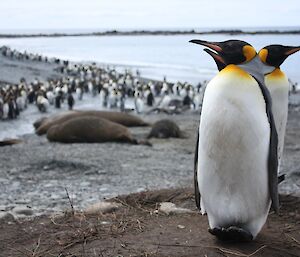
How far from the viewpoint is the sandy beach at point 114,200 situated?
3479 millimetres

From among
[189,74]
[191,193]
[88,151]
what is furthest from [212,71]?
[191,193]

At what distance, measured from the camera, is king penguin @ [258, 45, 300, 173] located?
4379 mm

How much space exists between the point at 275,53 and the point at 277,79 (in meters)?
0.25

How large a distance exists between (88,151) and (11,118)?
6450 millimetres

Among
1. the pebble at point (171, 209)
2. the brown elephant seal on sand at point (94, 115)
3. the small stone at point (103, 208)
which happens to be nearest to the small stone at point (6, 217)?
the small stone at point (103, 208)

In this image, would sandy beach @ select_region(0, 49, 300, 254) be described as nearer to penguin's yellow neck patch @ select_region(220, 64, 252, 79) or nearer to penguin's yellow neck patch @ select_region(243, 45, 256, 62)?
penguin's yellow neck patch @ select_region(220, 64, 252, 79)

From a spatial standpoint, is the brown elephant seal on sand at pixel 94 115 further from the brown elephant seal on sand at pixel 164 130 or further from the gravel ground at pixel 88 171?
the brown elephant seal on sand at pixel 164 130

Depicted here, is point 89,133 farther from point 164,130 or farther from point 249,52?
point 249,52

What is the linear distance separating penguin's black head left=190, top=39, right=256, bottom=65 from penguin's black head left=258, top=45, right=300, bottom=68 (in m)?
0.97

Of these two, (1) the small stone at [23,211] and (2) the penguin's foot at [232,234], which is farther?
(1) the small stone at [23,211]

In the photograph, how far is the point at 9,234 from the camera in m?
4.26

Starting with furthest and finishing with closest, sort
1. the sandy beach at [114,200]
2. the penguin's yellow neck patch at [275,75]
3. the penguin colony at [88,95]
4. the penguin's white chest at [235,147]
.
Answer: the penguin colony at [88,95] < the penguin's yellow neck patch at [275,75] < the sandy beach at [114,200] < the penguin's white chest at [235,147]

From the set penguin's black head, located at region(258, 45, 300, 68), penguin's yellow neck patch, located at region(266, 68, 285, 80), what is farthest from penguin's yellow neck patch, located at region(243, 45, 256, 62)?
penguin's yellow neck patch, located at region(266, 68, 285, 80)

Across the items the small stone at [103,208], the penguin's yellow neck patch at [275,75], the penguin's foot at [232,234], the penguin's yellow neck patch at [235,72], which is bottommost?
the small stone at [103,208]
